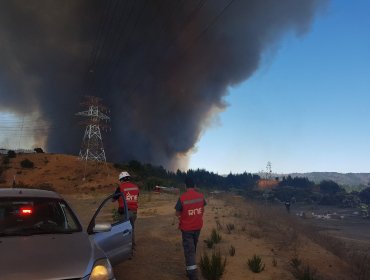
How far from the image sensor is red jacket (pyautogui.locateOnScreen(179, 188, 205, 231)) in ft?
24.5

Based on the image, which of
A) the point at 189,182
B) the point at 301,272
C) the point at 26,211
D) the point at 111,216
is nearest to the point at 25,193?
the point at 26,211

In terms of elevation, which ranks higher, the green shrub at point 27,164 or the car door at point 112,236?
the green shrub at point 27,164

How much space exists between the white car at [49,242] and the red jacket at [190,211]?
119cm

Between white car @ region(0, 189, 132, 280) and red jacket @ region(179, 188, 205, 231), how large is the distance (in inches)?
47.0

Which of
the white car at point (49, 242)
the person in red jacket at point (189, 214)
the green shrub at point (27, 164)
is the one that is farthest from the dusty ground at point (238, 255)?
the green shrub at point (27, 164)

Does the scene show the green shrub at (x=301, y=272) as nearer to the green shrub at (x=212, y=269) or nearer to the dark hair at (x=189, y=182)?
the green shrub at (x=212, y=269)

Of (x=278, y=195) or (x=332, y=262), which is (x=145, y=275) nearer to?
(x=332, y=262)

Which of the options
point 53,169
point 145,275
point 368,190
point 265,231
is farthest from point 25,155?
point 368,190

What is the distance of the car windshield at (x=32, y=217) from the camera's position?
16.6 ft

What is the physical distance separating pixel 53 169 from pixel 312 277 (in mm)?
62331

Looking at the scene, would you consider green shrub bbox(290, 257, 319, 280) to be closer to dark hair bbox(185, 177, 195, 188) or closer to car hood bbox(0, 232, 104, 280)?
dark hair bbox(185, 177, 195, 188)

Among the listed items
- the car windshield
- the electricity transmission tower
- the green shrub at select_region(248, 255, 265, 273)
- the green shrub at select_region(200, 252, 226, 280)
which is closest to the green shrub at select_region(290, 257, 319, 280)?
the green shrub at select_region(248, 255, 265, 273)

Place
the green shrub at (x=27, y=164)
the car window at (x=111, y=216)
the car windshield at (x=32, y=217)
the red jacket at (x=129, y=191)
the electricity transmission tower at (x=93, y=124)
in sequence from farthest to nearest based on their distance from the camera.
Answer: the green shrub at (x=27, y=164) < the electricity transmission tower at (x=93, y=124) < the red jacket at (x=129, y=191) < the car window at (x=111, y=216) < the car windshield at (x=32, y=217)

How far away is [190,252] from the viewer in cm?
734
